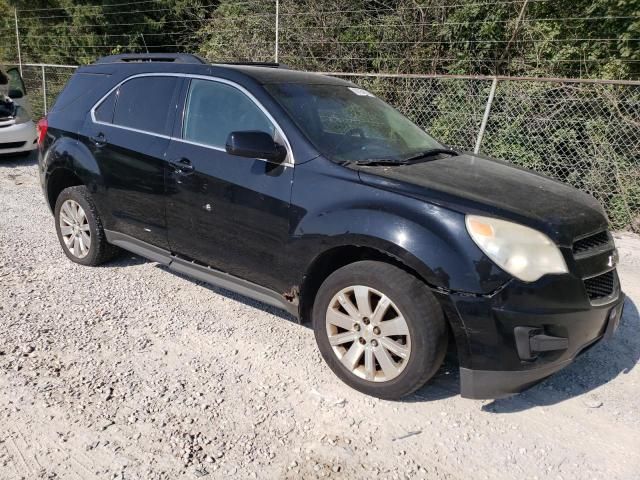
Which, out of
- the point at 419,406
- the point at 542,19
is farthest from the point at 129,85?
the point at 542,19

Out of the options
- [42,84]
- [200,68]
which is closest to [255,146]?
[200,68]

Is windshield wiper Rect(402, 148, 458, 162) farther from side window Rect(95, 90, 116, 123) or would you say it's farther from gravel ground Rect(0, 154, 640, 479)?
side window Rect(95, 90, 116, 123)

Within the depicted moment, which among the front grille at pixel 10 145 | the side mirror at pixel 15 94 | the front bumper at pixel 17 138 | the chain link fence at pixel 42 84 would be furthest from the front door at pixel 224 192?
the chain link fence at pixel 42 84

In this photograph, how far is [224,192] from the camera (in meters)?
3.34

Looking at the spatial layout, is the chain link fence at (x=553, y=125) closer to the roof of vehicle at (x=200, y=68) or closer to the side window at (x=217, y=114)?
the roof of vehicle at (x=200, y=68)

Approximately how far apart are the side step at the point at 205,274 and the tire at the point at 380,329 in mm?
335

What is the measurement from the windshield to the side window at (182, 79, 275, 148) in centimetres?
20

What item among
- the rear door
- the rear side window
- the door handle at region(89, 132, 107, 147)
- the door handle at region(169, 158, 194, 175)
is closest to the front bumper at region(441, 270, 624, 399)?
the door handle at region(169, 158, 194, 175)

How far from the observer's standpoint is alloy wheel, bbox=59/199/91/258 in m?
4.50

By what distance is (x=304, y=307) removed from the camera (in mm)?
3188

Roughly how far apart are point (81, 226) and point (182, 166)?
5.14 ft

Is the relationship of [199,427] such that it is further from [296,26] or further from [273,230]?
[296,26]

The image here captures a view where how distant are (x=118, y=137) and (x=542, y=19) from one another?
6767 millimetres

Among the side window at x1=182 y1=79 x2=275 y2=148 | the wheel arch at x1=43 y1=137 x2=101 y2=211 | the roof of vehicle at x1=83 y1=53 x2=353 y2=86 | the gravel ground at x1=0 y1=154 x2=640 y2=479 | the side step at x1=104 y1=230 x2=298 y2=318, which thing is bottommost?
the gravel ground at x1=0 y1=154 x2=640 y2=479
